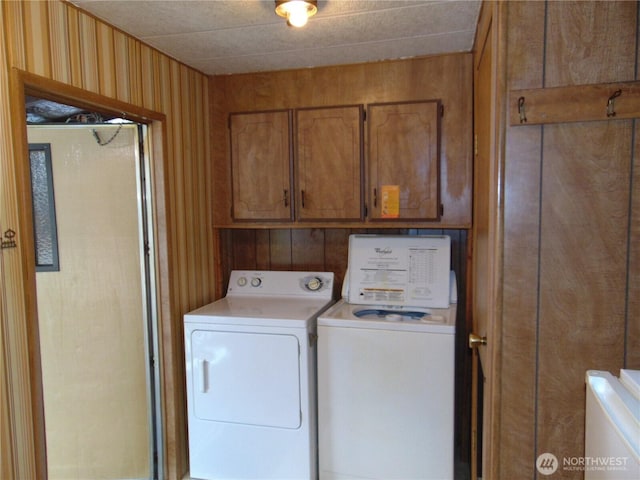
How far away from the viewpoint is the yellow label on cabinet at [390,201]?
7.52 ft

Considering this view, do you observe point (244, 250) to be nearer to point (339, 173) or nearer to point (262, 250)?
point (262, 250)

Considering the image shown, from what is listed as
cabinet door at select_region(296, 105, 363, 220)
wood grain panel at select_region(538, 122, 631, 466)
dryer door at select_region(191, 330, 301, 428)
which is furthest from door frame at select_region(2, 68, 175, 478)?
wood grain panel at select_region(538, 122, 631, 466)

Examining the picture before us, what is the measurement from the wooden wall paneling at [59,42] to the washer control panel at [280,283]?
1.45 meters

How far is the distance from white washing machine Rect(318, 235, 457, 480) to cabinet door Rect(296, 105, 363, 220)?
58cm

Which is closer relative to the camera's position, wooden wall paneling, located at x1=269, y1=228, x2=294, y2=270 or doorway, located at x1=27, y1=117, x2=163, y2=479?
doorway, located at x1=27, y1=117, x2=163, y2=479

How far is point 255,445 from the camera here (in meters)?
2.14

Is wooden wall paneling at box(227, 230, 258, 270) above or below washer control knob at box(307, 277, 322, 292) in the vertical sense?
above

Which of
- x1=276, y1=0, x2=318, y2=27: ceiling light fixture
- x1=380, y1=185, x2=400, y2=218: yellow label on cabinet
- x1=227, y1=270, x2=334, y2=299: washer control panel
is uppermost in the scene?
x1=276, y1=0, x2=318, y2=27: ceiling light fixture

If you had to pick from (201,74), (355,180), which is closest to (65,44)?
(201,74)

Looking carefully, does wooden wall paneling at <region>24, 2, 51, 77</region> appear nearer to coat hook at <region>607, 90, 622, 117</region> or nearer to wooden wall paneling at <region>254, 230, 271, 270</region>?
wooden wall paneling at <region>254, 230, 271, 270</region>

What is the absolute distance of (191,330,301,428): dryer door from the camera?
2070 mm

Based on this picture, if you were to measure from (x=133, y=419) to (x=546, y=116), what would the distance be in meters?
2.37

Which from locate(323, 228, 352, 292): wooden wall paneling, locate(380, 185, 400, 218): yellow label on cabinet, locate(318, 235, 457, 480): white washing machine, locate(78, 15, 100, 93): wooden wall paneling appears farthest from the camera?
locate(323, 228, 352, 292): wooden wall paneling

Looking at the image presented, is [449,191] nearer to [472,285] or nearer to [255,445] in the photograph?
[472,285]
